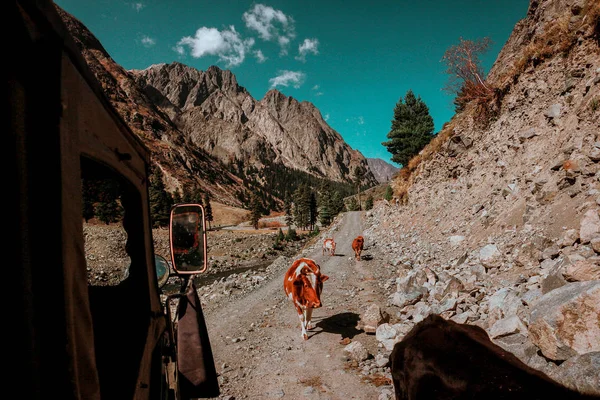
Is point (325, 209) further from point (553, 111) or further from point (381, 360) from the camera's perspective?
point (381, 360)

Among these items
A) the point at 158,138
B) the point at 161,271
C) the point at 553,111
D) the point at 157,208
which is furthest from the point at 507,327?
the point at 158,138

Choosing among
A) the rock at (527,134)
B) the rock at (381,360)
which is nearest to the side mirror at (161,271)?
the rock at (381,360)

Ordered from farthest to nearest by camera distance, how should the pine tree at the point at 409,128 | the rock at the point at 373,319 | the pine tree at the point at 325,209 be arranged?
the pine tree at the point at 325,209
the pine tree at the point at 409,128
the rock at the point at 373,319

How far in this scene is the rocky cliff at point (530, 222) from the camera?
367cm

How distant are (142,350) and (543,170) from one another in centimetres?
1033

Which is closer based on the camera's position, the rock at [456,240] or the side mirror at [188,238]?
the side mirror at [188,238]

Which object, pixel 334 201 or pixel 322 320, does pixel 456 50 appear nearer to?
pixel 322 320

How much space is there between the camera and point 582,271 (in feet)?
13.3

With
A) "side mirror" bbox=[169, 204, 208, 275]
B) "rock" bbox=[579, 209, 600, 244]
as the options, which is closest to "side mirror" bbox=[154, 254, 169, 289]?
"side mirror" bbox=[169, 204, 208, 275]

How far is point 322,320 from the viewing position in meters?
8.40

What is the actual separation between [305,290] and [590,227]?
5.37 metres

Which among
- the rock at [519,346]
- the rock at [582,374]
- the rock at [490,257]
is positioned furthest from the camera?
the rock at [490,257]

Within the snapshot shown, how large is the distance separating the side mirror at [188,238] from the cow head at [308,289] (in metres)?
4.86

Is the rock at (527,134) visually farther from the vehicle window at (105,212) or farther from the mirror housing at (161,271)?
the vehicle window at (105,212)
